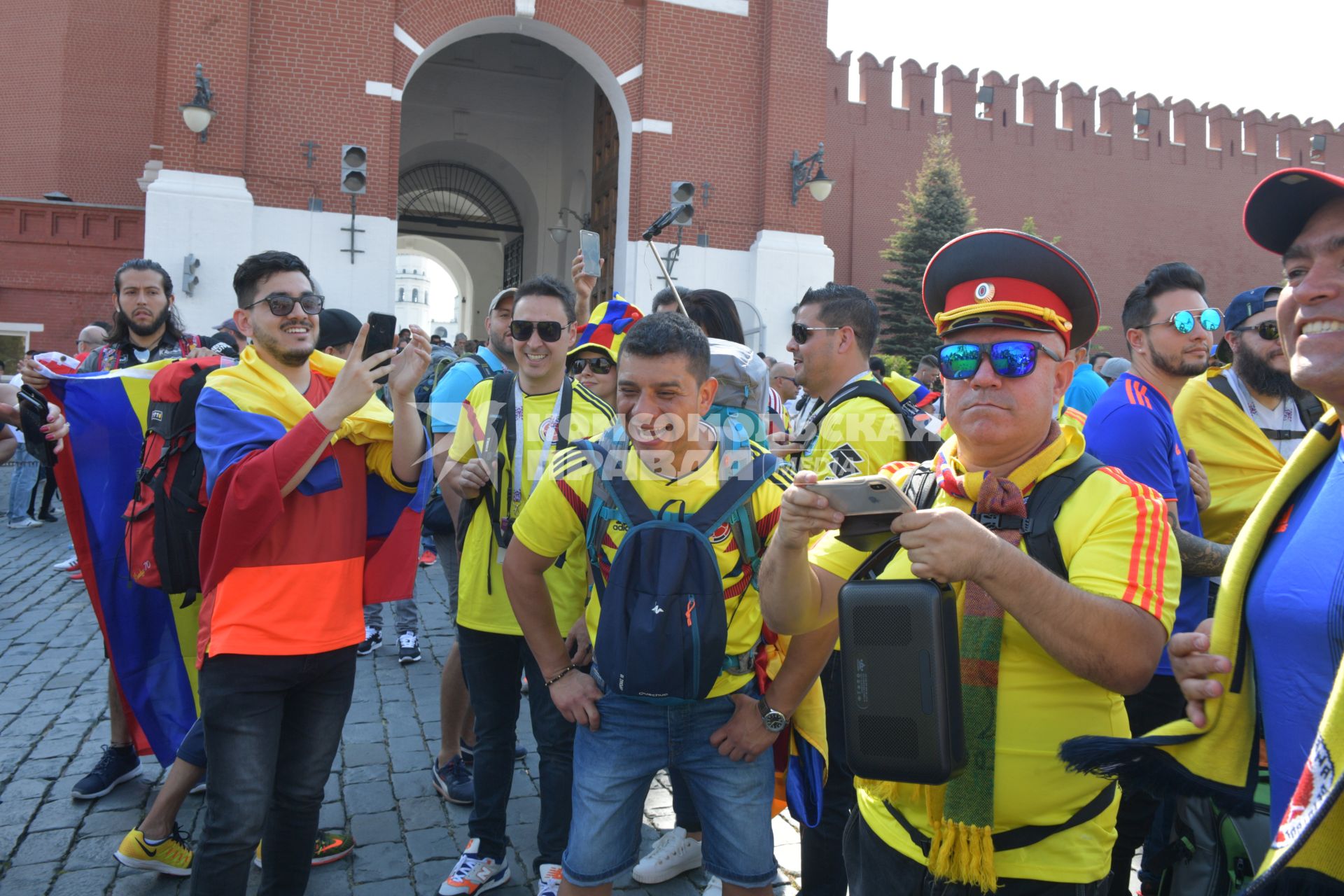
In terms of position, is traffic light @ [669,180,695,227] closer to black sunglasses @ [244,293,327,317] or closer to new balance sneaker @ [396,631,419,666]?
black sunglasses @ [244,293,327,317]

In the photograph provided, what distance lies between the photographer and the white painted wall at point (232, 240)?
44.8ft

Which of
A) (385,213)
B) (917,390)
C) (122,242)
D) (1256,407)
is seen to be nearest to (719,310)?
(917,390)

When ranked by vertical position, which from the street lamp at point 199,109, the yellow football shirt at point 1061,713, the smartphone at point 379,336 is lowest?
the yellow football shirt at point 1061,713

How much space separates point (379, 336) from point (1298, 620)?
2.46 metres

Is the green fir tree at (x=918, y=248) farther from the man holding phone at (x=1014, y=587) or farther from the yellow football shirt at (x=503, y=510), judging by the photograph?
the man holding phone at (x=1014, y=587)

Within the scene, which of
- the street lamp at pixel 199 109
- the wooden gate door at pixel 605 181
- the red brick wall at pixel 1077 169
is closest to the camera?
the street lamp at pixel 199 109

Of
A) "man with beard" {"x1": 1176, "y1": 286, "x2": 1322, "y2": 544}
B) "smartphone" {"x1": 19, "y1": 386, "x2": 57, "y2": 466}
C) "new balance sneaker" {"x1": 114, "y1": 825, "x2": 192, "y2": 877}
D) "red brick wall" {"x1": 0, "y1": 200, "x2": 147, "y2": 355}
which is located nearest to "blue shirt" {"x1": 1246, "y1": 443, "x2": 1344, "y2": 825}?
"man with beard" {"x1": 1176, "y1": 286, "x2": 1322, "y2": 544}

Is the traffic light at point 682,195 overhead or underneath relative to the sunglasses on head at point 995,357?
overhead

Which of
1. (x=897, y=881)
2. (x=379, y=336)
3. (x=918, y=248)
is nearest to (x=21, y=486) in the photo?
(x=379, y=336)

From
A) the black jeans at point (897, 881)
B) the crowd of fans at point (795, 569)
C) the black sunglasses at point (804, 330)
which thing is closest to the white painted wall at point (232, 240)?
the crowd of fans at point (795, 569)

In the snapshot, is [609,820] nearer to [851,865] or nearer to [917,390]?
[851,865]

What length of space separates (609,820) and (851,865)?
26.1 inches

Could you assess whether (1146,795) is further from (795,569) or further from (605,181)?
(605,181)

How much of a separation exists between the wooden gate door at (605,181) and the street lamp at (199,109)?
6744 millimetres
